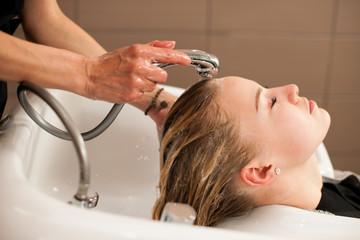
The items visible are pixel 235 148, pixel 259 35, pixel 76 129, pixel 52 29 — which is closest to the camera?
pixel 76 129

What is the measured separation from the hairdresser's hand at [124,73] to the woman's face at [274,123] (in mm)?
286

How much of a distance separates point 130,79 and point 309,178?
661 mm

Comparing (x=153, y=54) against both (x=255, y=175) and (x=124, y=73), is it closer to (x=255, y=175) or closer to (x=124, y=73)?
(x=124, y=73)

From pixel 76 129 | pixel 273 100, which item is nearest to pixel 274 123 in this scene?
pixel 273 100

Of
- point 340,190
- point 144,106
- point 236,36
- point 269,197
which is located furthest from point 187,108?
point 236,36

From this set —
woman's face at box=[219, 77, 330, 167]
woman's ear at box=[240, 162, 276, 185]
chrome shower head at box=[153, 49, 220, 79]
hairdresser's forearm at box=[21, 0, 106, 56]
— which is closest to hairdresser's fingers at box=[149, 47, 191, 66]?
chrome shower head at box=[153, 49, 220, 79]

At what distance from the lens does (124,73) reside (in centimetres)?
96

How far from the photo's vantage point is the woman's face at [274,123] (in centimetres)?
116

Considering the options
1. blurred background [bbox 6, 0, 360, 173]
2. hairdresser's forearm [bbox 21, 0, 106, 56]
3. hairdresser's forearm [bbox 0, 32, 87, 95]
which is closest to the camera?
hairdresser's forearm [bbox 0, 32, 87, 95]

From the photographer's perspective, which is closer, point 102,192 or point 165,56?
point 165,56

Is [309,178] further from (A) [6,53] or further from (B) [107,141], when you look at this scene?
(A) [6,53]

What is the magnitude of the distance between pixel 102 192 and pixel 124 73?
74 centimetres

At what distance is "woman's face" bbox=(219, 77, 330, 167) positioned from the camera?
3.79 ft

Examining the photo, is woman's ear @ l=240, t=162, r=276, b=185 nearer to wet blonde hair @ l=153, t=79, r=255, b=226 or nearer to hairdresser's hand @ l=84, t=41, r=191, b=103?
wet blonde hair @ l=153, t=79, r=255, b=226
